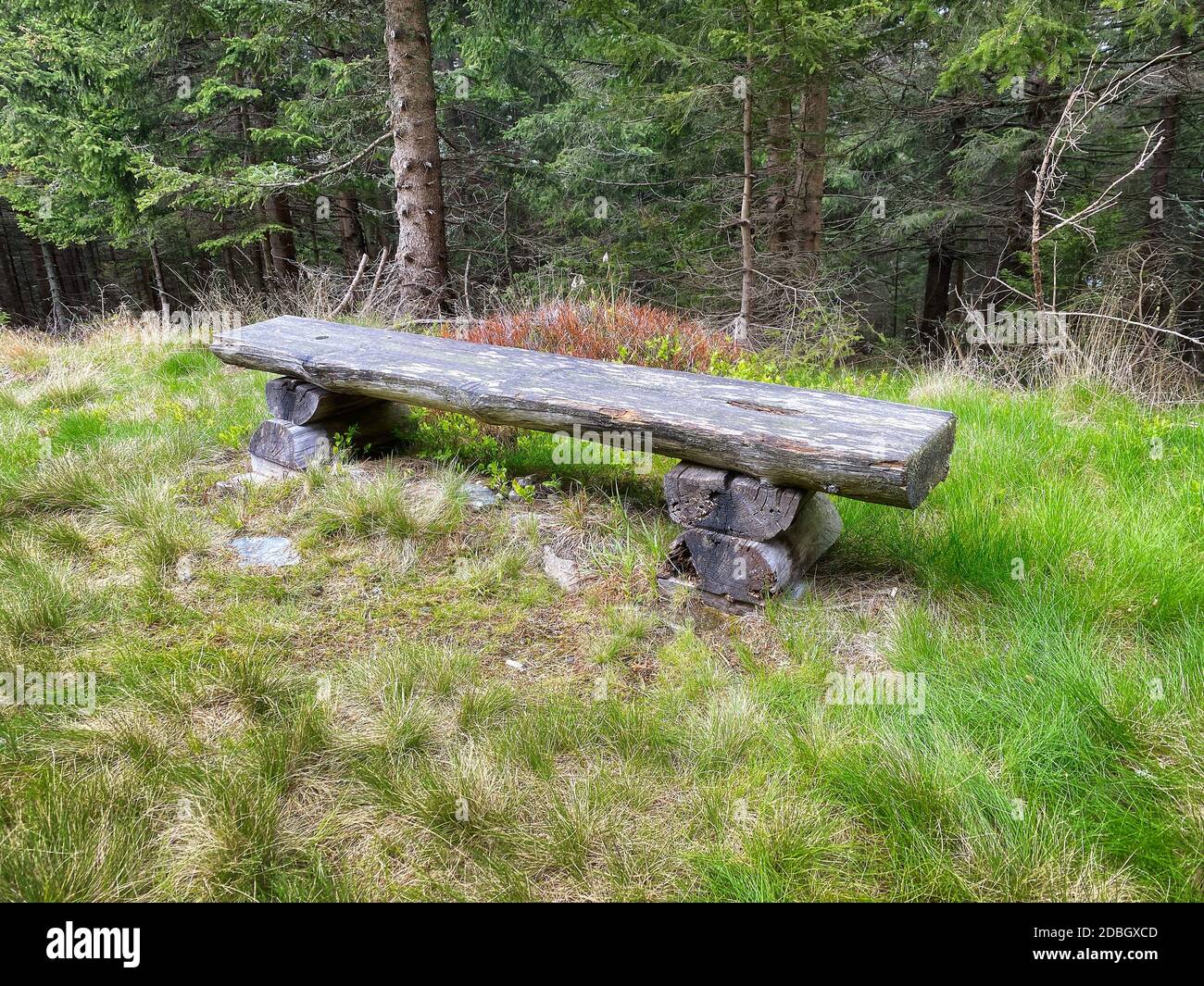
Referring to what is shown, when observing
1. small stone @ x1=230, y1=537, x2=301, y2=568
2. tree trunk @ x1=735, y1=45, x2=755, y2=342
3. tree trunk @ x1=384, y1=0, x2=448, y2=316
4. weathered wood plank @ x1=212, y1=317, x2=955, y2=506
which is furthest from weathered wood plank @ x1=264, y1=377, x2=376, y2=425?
tree trunk @ x1=735, y1=45, x2=755, y2=342

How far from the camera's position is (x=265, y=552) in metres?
3.66

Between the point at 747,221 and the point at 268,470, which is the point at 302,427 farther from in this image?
the point at 747,221

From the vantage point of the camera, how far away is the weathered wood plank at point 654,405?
9.07 feet

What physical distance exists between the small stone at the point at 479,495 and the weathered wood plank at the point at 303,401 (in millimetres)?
1039

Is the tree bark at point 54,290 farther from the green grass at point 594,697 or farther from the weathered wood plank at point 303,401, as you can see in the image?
the green grass at point 594,697

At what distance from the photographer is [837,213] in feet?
48.1

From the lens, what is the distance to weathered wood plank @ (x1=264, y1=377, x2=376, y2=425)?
4.41 meters

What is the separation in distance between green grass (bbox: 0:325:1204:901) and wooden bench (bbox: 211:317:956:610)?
0.25m

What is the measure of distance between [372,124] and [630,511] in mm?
9842

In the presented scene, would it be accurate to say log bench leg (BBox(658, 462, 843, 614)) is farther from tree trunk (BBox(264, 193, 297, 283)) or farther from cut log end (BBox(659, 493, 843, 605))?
tree trunk (BBox(264, 193, 297, 283))

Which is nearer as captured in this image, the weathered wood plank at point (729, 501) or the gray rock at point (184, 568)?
the weathered wood plank at point (729, 501)

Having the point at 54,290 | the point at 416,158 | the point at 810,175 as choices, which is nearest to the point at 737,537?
the point at 416,158

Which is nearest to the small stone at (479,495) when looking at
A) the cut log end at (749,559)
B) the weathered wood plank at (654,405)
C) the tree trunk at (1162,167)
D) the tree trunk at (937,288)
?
the weathered wood plank at (654,405)
